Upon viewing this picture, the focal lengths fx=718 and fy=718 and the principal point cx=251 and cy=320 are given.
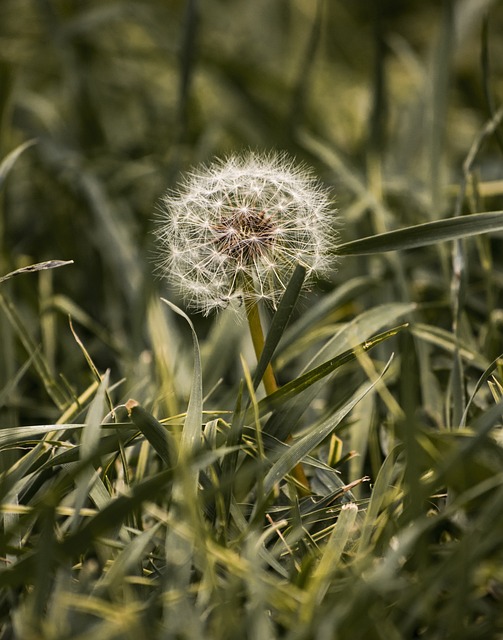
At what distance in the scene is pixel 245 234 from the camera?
0.76m

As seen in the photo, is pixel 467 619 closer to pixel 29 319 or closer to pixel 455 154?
pixel 29 319

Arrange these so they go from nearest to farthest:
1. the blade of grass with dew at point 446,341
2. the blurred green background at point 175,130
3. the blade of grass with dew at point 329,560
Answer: the blade of grass with dew at point 329,560 < the blade of grass with dew at point 446,341 < the blurred green background at point 175,130

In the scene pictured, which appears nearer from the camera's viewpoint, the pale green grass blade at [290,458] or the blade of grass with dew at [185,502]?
the blade of grass with dew at [185,502]

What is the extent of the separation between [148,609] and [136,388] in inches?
18.0

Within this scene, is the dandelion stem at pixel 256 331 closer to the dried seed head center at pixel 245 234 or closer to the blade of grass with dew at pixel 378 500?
the dried seed head center at pixel 245 234

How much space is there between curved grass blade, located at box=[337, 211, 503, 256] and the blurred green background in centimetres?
35

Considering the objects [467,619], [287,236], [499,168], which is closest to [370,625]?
[467,619]

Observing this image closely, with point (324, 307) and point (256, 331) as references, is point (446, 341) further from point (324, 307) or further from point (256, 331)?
point (256, 331)

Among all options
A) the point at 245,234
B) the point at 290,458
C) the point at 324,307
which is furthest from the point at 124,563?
the point at 324,307

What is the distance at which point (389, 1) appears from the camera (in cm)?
264

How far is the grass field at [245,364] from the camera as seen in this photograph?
2.14ft

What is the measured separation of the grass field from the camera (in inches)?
25.7

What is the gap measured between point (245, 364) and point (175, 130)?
920mm

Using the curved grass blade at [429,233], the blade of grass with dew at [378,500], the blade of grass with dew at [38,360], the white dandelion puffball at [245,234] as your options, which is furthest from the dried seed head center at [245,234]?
the blade of grass with dew at [38,360]
